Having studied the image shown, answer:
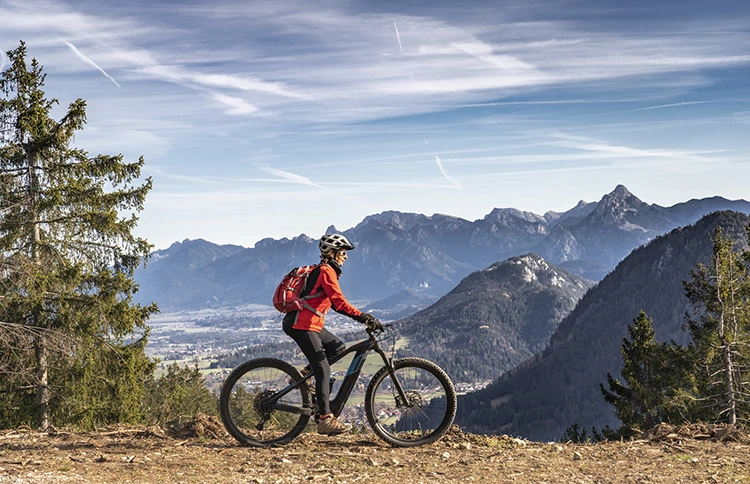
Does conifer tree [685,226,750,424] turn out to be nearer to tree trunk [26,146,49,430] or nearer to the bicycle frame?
the bicycle frame

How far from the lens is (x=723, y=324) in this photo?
1081 inches

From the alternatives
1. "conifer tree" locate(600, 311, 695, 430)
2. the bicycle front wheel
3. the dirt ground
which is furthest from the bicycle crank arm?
"conifer tree" locate(600, 311, 695, 430)

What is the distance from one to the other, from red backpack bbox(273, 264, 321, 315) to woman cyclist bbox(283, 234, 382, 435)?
54mm

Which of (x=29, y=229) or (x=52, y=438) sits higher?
(x=29, y=229)

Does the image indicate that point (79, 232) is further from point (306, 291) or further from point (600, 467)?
point (600, 467)

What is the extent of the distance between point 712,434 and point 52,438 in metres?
11.0

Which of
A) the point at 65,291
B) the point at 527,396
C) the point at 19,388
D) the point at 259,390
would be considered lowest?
the point at 527,396

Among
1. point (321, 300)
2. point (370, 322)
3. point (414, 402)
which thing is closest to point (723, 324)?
point (414, 402)

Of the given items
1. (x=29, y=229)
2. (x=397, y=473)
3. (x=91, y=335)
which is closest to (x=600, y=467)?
(x=397, y=473)

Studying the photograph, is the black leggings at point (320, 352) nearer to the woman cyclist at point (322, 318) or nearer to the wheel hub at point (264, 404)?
the woman cyclist at point (322, 318)

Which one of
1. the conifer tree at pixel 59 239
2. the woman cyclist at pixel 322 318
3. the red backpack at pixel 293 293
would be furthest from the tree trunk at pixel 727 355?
the conifer tree at pixel 59 239

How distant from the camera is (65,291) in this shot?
59.9 feet

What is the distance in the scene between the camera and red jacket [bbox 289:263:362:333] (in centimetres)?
864

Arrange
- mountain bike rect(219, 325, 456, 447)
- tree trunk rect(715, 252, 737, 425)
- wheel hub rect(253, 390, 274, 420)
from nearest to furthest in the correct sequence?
mountain bike rect(219, 325, 456, 447) → wheel hub rect(253, 390, 274, 420) → tree trunk rect(715, 252, 737, 425)
